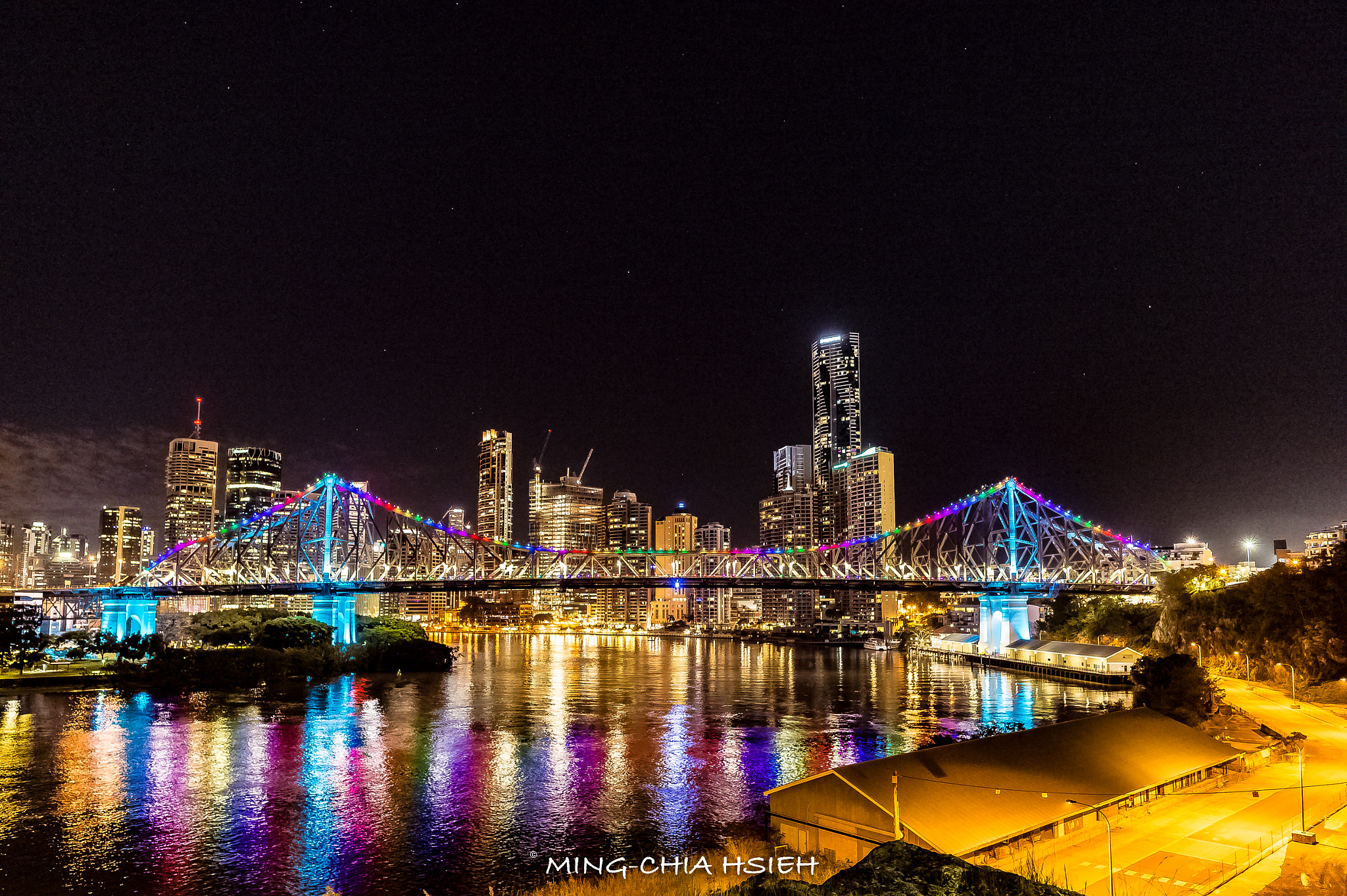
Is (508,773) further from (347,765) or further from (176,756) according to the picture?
(176,756)

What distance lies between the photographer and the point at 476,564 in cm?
12581

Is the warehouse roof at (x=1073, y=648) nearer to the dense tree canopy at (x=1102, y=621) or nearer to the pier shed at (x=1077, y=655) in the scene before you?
the pier shed at (x=1077, y=655)

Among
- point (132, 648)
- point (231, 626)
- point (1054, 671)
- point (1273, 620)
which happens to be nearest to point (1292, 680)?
point (1273, 620)

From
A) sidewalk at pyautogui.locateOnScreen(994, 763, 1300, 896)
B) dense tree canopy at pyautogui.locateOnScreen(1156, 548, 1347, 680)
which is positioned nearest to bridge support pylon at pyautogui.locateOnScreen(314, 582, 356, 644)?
dense tree canopy at pyautogui.locateOnScreen(1156, 548, 1347, 680)

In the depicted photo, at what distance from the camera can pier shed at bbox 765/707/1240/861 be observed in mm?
22797

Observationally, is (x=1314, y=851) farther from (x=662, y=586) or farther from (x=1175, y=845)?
(x=662, y=586)

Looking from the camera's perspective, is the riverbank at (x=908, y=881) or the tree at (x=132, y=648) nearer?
the riverbank at (x=908, y=881)

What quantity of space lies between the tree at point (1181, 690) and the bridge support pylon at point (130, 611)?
111115mm

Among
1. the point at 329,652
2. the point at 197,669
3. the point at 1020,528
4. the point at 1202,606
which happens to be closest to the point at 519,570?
the point at 329,652

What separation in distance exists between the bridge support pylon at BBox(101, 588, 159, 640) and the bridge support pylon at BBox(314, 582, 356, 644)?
23171 mm

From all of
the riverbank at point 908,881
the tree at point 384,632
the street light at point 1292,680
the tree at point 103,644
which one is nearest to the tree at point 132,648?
the tree at point 103,644

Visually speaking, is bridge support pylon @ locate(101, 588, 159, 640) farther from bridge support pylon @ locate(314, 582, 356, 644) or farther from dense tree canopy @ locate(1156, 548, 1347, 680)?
dense tree canopy @ locate(1156, 548, 1347, 680)

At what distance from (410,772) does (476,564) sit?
87.1m

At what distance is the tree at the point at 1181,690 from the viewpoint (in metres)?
41.5
